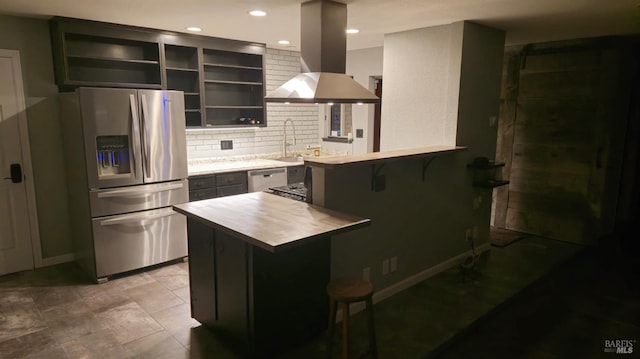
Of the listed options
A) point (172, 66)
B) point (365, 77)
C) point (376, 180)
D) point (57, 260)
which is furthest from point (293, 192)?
point (365, 77)

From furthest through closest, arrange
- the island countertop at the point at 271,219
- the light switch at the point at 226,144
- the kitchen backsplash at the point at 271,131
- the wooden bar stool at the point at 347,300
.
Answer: the light switch at the point at 226,144
the kitchen backsplash at the point at 271,131
the wooden bar stool at the point at 347,300
the island countertop at the point at 271,219

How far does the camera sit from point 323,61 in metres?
2.91

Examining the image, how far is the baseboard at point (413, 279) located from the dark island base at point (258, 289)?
0.43 meters

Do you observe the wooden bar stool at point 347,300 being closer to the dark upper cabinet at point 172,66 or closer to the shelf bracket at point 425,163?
the shelf bracket at point 425,163

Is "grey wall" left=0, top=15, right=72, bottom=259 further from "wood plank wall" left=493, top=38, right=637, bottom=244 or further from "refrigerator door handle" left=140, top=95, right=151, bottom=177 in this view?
"wood plank wall" left=493, top=38, right=637, bottom=244

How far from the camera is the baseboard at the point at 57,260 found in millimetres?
3943

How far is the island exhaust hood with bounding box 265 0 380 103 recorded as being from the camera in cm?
277

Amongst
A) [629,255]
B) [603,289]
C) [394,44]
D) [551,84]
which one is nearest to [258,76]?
[394,44]

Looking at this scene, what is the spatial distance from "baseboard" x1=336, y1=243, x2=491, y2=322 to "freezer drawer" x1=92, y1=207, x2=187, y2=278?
194 cm

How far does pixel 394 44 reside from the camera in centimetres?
414

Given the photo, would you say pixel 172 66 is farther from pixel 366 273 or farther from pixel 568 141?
pixel 568 141

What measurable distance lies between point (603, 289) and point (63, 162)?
17.2 ft

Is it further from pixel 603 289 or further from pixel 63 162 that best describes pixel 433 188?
pixel 63 162

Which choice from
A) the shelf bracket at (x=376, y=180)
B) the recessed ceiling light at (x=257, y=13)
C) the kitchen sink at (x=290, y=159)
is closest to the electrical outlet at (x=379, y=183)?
the shelf bracket at (x=376, y=180)
